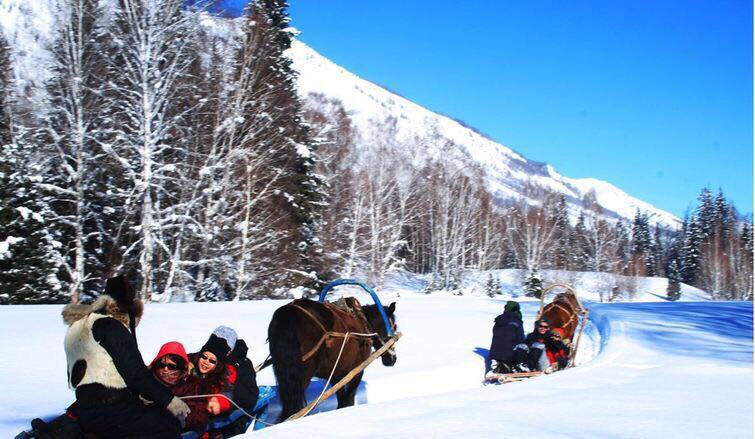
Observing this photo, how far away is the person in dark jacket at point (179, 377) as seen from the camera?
15.4 ft

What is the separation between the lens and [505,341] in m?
8.45

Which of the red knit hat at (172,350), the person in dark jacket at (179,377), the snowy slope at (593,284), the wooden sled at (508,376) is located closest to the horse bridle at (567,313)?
the wooden sled at (508,376)

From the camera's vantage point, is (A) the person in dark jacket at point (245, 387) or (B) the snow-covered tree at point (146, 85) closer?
(A) the person in dark jacket at point (245, 387)

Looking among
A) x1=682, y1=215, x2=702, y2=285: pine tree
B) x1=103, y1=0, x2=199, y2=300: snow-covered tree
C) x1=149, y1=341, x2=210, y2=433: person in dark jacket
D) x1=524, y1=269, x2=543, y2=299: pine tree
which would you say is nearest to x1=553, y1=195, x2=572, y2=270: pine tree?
x1=682, y1=215, x2=702, y2=285: pine tree

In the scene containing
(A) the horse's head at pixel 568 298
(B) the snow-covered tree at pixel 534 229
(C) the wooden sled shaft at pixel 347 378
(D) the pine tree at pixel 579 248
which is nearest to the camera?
(C) the wooden sled shaft at pixel 347 378

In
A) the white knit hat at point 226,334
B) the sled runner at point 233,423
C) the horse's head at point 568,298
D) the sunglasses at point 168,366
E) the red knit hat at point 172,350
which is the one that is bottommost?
the sled runner at point 233,423

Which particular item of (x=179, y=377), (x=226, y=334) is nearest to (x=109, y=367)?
(x=179, y=377)

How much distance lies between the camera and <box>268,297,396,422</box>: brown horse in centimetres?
551

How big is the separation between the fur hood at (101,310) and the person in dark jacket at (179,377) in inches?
36.9

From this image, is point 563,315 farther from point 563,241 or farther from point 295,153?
point 563,241

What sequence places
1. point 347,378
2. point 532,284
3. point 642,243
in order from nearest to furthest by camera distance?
1. point 347,378
2. point 532,284
3. point 642,243

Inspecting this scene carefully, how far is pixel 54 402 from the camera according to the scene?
5781 mm

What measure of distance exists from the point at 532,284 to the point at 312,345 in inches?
1331

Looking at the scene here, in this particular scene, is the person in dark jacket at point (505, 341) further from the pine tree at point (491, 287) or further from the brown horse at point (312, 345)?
the pine tree at point (491, 287)
